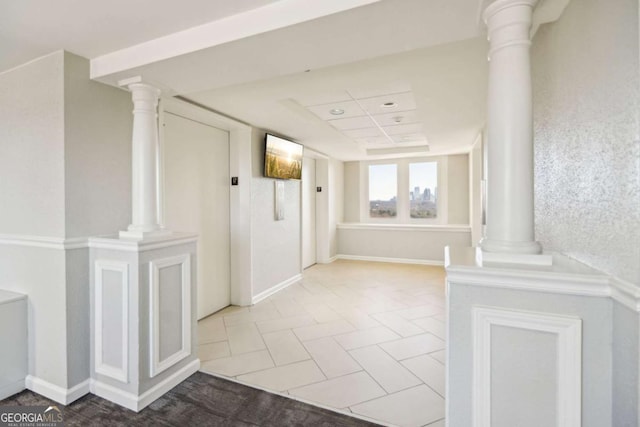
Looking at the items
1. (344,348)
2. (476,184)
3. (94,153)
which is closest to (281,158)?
(94,153)

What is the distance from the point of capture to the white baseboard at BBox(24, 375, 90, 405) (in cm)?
208

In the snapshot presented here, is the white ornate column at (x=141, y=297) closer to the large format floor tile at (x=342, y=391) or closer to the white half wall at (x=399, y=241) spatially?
the large format floor tile at (x=342, y=391)

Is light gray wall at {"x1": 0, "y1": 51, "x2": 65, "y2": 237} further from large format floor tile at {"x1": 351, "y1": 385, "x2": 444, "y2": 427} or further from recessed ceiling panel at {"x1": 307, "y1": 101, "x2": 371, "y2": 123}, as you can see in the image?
large format floor tile at {"x1": 351, "y1": 385, "x2": 444, "y2": 427}

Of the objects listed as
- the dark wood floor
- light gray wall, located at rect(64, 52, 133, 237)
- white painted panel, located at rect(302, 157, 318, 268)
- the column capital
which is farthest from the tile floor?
the column capital

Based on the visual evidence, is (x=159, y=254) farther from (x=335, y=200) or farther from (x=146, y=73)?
(x=335, y=200)

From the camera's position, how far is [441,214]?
6707mm

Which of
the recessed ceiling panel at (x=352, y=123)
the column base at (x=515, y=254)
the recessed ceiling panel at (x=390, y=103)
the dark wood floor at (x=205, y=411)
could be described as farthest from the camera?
the recessed ceiling panel at (x=352, y=123)

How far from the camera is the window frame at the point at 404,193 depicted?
666 centimetres

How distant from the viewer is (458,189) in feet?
21.5

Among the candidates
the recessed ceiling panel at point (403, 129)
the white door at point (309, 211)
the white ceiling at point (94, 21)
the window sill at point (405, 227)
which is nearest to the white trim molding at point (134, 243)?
the white ceiling at point (94, 21)

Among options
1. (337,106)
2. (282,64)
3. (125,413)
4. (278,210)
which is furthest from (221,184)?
(125,413)

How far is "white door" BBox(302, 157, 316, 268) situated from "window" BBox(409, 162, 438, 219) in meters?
2.19

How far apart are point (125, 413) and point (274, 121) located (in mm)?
3085

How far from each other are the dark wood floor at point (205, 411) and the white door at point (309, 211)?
13.4 ft
